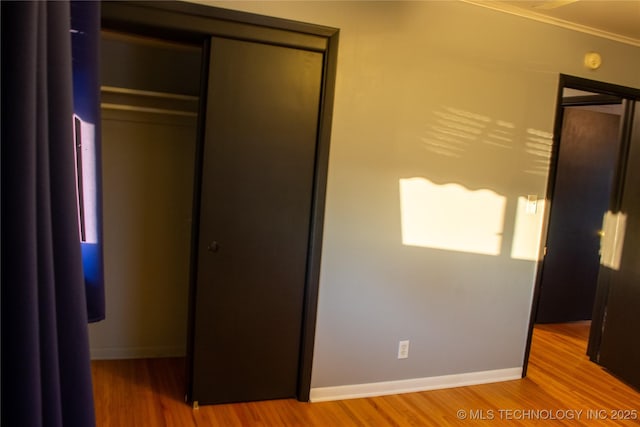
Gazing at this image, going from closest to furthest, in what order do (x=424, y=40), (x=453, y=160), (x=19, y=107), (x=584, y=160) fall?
1. (x=19, y=107)
2. (x=424, y=40)
3. (x=453, y=160)
4. (x=584, y=160)

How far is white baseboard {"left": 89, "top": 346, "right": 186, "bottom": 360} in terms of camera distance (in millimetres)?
3117

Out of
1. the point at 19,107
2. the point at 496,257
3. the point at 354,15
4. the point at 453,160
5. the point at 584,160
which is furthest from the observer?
the point at 584,160

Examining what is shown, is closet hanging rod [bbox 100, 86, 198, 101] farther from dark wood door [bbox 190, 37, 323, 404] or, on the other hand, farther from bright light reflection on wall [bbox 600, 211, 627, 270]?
bright light reflection on wall [bbox 600, 211, 627, 270]

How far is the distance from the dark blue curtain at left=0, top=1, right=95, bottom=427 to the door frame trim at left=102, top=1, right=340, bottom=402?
174 centimetres

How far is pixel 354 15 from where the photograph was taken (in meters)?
2.57

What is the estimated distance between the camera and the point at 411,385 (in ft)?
9.91

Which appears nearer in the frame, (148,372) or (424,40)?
(424,40)

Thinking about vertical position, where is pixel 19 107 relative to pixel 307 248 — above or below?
above

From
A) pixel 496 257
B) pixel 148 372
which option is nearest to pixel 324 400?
pixel 148 372

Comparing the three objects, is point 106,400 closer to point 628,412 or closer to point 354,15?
point 354,15

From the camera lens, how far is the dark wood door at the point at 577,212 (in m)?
4.55

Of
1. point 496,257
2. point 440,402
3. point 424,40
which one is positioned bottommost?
point 440,402

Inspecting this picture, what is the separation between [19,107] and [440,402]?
288cm

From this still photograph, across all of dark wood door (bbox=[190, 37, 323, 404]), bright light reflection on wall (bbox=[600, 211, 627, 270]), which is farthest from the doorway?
dark wood door (bbox=[190, 37, 323, 404])
